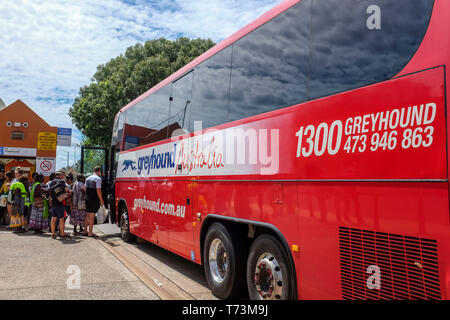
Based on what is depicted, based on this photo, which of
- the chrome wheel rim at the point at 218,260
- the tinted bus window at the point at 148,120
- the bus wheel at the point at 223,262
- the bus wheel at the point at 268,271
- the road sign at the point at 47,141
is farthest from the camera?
the road sign at the point at 47,141

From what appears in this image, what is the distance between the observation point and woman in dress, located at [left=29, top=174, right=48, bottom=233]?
11500 millimetres

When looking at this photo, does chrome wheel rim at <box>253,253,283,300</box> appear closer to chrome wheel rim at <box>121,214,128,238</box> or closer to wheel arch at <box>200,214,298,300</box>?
wheel arch at <box>200,214,298,300</box>

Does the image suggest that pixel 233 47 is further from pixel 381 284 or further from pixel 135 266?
pixel 135 266

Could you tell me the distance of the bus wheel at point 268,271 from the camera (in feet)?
12.5

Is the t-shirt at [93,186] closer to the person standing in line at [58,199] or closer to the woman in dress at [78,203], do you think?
the woman in dress at [78,203]

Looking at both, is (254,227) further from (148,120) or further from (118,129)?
(118,129)

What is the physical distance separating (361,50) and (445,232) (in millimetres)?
1507

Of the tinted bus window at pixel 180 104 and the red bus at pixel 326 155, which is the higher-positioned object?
the tinted bus window at pixel 180 104

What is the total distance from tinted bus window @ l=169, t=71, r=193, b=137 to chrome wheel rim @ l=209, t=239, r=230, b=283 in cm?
194

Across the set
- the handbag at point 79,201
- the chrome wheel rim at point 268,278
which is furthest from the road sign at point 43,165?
the chrome wheel rim at point 268,278

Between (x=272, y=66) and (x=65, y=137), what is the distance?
641 inches

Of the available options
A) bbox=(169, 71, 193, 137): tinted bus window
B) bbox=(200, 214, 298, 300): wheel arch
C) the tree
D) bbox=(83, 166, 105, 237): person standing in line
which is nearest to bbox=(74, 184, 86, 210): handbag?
bbox=(83, 166, 105, 237): person standing in line

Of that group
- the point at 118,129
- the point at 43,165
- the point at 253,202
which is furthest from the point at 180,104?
the point at 43,165

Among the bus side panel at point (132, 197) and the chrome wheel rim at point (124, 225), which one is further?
the chrome wheel rim at point (124, 225)
